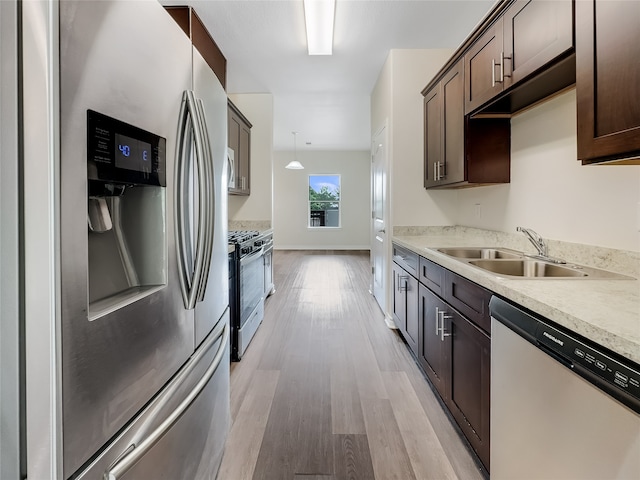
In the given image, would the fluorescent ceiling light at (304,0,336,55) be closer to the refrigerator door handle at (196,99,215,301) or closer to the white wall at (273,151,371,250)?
the refrigerator door handle at (196,99,215,301)

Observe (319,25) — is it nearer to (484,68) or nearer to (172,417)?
(484,68)

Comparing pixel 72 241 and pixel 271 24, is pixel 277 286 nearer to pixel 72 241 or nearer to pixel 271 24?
pixel 271 24

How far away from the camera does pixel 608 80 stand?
1115mm

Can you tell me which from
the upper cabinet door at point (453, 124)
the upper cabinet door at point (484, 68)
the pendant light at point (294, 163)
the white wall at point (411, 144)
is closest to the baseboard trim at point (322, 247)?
the pendant light at point (294, 163)

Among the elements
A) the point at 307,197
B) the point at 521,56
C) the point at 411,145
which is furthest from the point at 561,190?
the point at 307,197

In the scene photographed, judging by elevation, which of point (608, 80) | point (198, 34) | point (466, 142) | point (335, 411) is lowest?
point (335, 411)

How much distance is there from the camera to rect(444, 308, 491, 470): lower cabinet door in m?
1.35

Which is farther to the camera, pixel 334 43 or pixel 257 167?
pixel 257 167

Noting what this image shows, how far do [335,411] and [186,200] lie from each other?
153 cm

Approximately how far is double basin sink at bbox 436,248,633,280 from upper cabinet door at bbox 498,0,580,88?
950 mm

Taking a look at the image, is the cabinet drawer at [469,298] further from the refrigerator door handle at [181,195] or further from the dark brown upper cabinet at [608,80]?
the refrigerator door handle at [181,195]

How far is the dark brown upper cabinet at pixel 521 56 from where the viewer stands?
56.4 inches

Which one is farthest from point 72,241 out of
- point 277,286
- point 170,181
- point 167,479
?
point 277,286

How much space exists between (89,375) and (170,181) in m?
0.54
